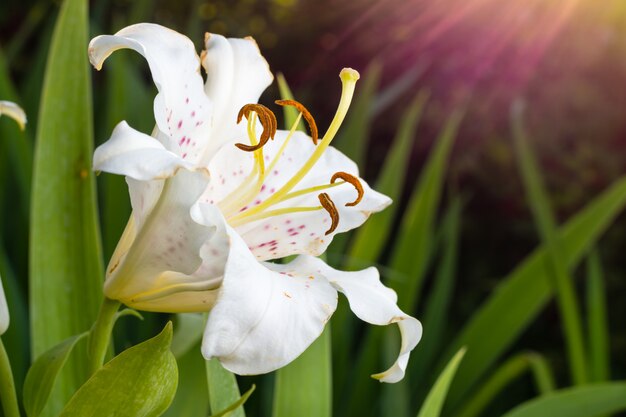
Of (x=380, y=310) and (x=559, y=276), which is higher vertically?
(x=380, y=310)

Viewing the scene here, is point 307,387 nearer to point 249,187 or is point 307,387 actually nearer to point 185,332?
point 185,332

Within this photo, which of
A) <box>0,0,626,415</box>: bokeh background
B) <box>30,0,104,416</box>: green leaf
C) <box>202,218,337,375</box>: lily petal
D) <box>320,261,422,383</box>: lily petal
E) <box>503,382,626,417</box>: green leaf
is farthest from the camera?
<box>0,0,626,415</box>: bokeh background

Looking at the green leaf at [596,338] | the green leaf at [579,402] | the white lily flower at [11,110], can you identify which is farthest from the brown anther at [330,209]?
the green leaf at [596,338]

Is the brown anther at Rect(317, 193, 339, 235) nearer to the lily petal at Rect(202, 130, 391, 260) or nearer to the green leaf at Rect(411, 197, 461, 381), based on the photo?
the lily petal at Rect(202, 130, 391, 260)

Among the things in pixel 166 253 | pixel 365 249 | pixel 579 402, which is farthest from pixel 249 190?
pixel 365 249

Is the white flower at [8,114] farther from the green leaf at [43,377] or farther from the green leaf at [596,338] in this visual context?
the green leaf at [596,338]

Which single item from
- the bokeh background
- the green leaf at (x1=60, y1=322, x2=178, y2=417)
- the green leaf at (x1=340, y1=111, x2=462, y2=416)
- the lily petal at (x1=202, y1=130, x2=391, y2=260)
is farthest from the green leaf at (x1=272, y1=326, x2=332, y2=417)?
the bokeh background
